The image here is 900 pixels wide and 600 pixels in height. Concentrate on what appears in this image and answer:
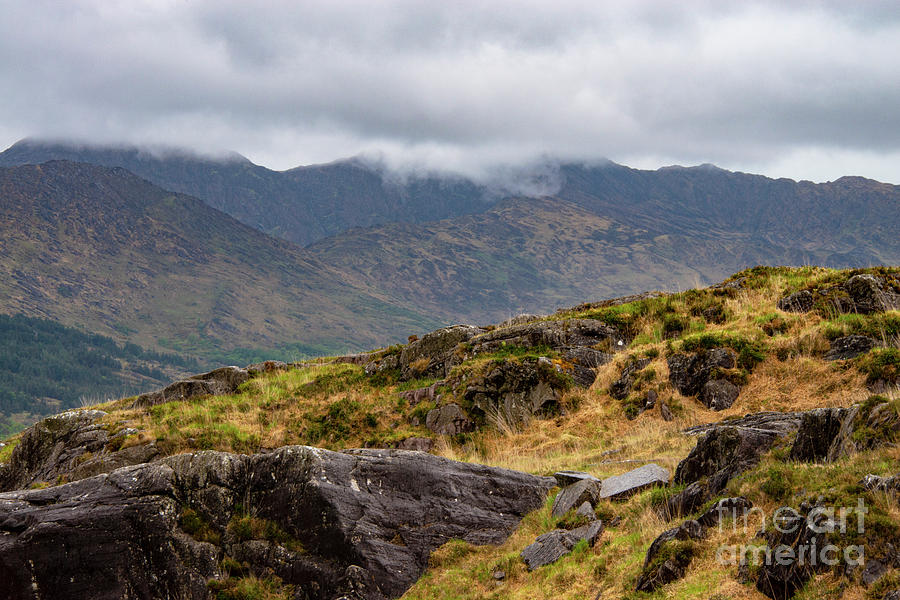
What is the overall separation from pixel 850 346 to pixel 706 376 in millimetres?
4230

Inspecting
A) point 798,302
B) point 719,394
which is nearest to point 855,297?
point 798,302

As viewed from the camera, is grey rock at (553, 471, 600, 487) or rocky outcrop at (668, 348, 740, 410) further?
rocky outcrop at (668, 348, 740, 410)

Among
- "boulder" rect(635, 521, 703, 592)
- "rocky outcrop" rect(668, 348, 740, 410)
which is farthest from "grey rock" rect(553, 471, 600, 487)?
"rocky outcrop" rect(668, 348, 740, 410)

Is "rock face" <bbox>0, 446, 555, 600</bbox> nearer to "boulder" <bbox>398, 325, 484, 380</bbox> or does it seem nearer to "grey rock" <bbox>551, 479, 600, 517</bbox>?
"grey rock" <bbox>551, 479, 600, 517</bbox>

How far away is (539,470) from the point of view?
17.8 metres

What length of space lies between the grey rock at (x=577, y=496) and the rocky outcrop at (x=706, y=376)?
813cm

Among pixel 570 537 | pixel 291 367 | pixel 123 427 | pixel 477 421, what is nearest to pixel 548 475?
pixel 570 537

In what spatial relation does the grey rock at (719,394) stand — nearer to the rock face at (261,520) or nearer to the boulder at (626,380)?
the boulder at (626,380)

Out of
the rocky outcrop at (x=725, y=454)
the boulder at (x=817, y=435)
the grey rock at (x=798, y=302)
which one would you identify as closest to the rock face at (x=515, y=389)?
the grey rock at (x=798, y=302)

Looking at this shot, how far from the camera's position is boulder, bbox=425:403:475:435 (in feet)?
78.1

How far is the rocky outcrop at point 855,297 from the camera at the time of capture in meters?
22.0

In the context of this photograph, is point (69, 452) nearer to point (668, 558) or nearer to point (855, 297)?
point (668, 558)

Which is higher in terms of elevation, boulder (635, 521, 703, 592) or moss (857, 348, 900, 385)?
moss (857, 348, 900, 385)

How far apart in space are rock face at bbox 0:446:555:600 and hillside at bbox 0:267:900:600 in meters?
0.04
